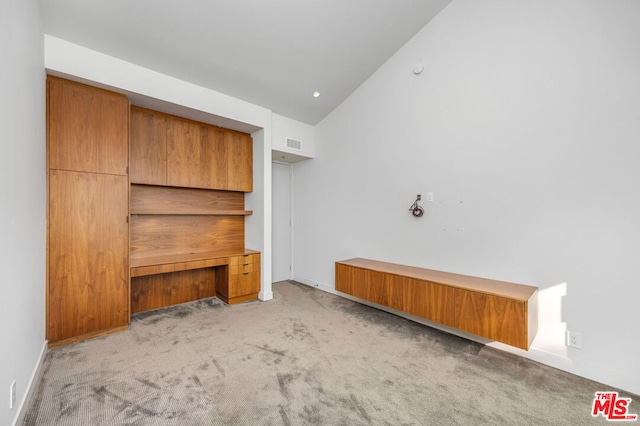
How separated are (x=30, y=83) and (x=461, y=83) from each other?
3.79m

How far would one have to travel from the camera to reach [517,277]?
8.25 feet

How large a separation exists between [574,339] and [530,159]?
1561 mm

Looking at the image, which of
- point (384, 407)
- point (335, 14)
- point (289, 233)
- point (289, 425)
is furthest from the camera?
point (289, 233)

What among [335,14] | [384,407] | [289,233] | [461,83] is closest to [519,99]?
[461,83]

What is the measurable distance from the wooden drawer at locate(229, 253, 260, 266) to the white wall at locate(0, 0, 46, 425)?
185 centimetres

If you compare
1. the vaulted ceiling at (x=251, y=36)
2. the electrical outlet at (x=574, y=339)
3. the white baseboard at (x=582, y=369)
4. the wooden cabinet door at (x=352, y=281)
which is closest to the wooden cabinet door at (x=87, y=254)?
the vaulted ceiling at (x=251, y=36)

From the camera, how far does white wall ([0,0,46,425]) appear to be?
56.6 inches

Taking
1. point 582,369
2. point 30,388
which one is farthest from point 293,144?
point 582,369

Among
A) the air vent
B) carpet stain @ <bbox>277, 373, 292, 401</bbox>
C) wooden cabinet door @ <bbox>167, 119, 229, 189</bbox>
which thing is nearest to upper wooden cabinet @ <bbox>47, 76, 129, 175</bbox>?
wooden cabinet door @ <bbox>167, 119, 229, 189</bbox>

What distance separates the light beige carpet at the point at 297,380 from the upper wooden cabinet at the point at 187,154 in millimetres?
1826

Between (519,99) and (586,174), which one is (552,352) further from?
(519,99)

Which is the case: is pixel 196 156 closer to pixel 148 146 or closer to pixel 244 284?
pixel 148 146

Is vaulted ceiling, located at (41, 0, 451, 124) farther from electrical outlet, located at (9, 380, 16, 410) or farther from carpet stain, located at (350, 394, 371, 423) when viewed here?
carpet stain, located at (350, 394, 371, 423)

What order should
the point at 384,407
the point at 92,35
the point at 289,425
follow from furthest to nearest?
the point at 92,35, the point at 384,407, the point at 289,425
